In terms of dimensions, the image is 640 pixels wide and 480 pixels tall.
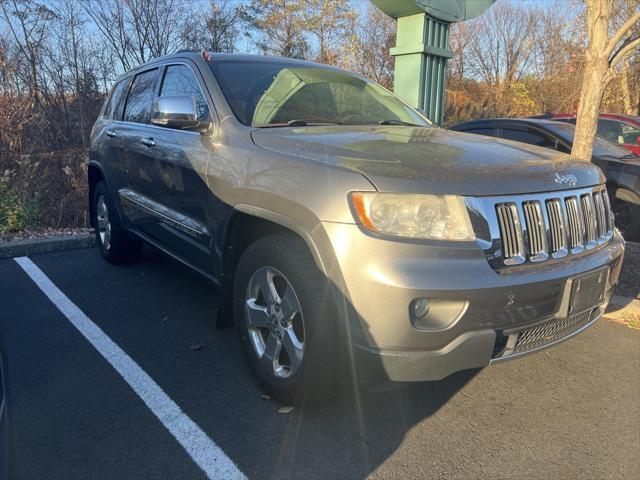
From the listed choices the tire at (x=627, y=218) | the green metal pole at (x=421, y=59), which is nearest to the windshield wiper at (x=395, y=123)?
the green metal pole at (x=421, y=59)

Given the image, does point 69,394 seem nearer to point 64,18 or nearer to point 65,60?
point 65,60

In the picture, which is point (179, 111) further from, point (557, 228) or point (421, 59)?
point (421, 59)

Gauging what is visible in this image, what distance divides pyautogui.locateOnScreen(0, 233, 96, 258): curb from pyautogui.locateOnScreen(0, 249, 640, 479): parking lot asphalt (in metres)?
2.01

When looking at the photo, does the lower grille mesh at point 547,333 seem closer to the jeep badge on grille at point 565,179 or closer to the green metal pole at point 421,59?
the jeep badge on grille at point 565,179

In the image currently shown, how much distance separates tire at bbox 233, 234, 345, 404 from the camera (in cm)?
233

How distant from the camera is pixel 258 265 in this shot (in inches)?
106

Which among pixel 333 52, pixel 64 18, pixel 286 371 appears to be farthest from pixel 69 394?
pixel 333 52

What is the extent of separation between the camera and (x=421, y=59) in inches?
239

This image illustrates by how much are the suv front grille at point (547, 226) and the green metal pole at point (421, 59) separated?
3.65 metres

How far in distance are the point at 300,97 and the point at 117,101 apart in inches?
91.6

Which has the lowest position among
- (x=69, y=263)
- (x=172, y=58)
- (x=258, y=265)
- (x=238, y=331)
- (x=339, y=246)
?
(x=69, y=263)

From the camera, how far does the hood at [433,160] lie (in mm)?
2244

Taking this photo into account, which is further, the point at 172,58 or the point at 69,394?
the point at 172,58

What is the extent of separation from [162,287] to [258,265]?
2.21 m
